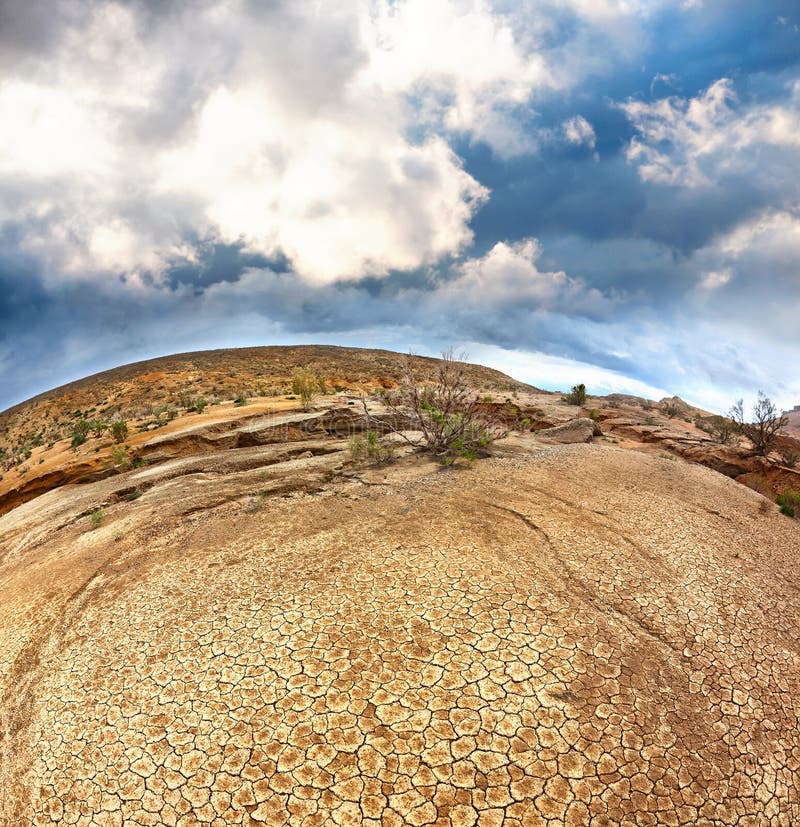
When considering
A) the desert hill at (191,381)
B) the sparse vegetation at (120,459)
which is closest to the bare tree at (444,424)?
the sparse vegetation at (120,459)

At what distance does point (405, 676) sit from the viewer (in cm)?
361

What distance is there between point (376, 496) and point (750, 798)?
5.53 metres

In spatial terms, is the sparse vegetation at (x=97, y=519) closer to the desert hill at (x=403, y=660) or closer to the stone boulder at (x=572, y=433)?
the desert hill at (x=403, y=660)

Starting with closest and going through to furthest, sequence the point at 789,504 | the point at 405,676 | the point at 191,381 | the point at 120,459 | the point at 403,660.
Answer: the point at 405,676
the point at 403,660
the point at 789,504
the point at 120,459
the point at 191,381

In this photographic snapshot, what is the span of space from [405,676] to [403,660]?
162 mm

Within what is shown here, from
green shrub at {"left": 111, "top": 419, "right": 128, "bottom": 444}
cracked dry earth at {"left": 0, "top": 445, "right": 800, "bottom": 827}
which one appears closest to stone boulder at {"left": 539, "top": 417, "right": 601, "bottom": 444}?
cracked dry earth at {"left": 0, "top": 445, "right": 800, "bottom": 827}

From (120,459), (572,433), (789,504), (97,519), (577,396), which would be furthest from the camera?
(577,396)

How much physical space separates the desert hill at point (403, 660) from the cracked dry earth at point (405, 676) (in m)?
0.02

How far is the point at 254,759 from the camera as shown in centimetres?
314

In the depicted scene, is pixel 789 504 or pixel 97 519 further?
pixel 789 504

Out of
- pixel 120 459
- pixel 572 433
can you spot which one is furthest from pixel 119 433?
pixel 572 433

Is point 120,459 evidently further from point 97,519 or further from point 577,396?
point 577,396

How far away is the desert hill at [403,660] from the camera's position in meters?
2.98

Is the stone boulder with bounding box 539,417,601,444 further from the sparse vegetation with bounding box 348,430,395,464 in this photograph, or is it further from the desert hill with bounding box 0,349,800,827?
the sparse vegetation with bounding box 348,430,395,464
